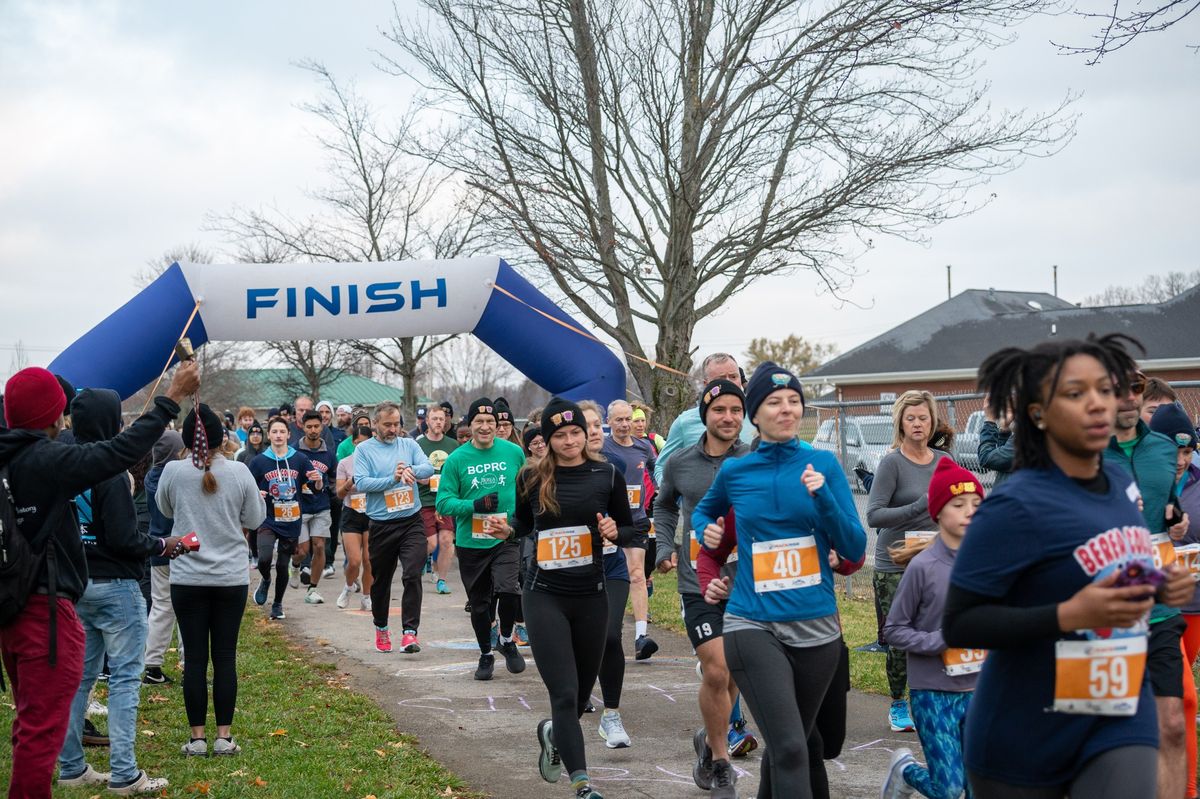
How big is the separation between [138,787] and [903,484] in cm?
471

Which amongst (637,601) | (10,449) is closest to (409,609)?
(637,601)

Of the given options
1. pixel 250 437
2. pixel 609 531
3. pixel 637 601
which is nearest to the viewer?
pixel 609 531

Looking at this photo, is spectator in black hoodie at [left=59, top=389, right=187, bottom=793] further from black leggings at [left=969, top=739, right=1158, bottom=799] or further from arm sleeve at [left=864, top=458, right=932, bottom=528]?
A: black leggings at [left=969, top=739, right=1158, bottom=799]

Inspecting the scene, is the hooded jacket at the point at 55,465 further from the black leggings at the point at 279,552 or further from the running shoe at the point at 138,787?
the black leggings at the point at 279,552

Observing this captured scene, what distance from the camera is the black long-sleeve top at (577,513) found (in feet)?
20.5

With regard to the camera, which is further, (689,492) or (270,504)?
(270,504)

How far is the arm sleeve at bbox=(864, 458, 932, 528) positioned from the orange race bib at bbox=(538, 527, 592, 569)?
1.95 meters

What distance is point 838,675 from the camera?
16.6 ft

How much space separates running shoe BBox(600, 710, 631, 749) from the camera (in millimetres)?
7129

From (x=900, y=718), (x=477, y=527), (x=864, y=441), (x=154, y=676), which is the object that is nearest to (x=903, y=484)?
(x=900, y=718)

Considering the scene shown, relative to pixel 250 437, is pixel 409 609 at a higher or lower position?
lower

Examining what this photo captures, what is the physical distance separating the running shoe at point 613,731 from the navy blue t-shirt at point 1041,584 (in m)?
4.27

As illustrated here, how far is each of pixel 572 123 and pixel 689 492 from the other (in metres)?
11.3

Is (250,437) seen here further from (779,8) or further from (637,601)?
(779,8)
